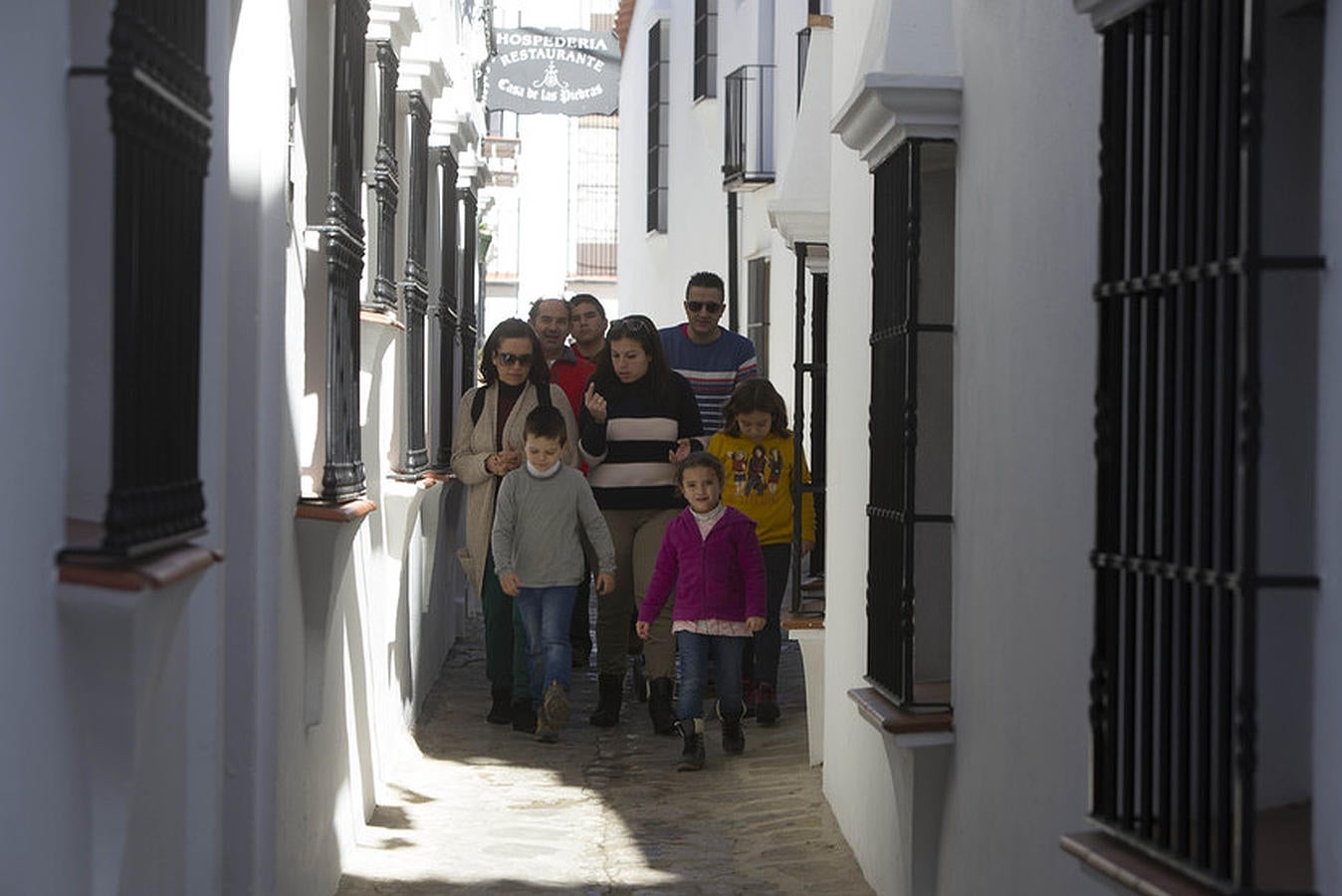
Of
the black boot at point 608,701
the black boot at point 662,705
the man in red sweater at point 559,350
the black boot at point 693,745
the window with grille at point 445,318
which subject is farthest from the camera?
the window with grille at point 445,318

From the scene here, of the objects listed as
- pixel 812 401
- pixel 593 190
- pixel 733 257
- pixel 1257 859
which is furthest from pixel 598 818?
pixel 593 190

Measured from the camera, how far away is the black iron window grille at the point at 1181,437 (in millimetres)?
3430

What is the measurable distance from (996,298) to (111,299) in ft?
8.15

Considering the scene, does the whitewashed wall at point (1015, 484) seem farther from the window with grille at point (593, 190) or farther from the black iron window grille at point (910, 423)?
the window with grille at point (593, 190)

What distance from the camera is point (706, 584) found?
939 centimetres

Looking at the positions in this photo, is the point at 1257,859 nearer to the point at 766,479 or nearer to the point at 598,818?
the point at 598,818

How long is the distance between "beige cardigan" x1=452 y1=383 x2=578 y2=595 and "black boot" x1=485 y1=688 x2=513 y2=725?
0.51m

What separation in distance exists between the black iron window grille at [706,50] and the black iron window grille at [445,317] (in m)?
8.74

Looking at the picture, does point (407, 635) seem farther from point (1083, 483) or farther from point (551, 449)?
point (1083, 483)

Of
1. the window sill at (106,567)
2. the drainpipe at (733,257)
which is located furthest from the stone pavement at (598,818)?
the drainpipe at (733,257)

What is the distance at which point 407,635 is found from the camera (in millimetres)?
10125

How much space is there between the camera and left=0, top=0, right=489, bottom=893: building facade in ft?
11.4

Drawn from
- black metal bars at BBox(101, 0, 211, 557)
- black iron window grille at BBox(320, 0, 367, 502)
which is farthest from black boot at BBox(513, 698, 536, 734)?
black metal bars at BBox(101, 0, 211, 557)

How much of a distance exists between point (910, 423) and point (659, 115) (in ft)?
66.8
